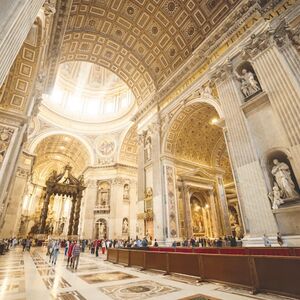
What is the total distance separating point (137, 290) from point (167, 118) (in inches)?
409

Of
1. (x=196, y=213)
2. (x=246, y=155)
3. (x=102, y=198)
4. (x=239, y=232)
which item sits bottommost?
(x=239, y=232)

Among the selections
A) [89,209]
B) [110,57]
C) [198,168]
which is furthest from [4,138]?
[89,209]

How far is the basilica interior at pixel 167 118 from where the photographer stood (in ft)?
20.1

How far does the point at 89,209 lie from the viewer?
21266mm

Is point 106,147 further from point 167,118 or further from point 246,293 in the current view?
point 246,293

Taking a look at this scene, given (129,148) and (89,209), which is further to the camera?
(129,148)

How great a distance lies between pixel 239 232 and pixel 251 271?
16.1 meters

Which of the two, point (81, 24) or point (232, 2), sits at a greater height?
point (81, 24)

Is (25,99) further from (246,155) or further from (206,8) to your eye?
(206,8)

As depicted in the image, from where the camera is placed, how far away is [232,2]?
9805 millimetres

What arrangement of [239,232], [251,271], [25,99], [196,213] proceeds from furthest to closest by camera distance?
[239,232], [196,213], [25,99], [251,271]

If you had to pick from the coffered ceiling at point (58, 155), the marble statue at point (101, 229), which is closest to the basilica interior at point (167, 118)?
the marble statue at point (101, 229)

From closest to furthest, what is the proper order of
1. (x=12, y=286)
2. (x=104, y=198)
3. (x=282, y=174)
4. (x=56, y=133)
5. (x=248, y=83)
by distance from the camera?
(x=12, y=286), (x=282, y=174), (x=248, y=83), (x=104, y=198), (x=56, y=133)

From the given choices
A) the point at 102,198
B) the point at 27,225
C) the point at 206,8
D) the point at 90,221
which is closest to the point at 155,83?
the point at 206,8
